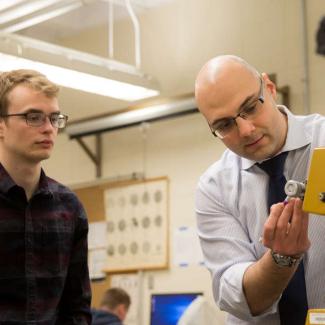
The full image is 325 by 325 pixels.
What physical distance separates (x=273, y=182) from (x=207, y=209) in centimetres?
21

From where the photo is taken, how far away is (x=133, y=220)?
545 centimetres

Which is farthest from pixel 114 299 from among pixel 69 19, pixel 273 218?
pixel 273 218

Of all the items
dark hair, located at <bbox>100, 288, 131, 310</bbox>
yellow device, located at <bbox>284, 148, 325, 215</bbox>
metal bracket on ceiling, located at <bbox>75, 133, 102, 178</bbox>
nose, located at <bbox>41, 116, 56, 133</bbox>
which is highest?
metal bracket on ceiling, located at <bbox>75, 133, 102, 178</bbox>

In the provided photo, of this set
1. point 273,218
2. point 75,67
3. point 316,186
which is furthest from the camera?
point 75,67

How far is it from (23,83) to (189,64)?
332 centimetres

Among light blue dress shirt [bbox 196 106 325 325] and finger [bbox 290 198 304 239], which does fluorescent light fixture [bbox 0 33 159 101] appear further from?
finger [bbox 290 198 304 239]

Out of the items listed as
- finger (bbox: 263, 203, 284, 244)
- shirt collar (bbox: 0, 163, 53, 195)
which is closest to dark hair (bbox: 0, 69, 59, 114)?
shirt collar (bbox: 0, 163, 53, 195)

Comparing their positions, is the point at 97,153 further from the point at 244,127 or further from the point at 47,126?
the point at 244,127

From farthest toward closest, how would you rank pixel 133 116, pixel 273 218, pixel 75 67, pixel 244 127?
pixel 133 116, pixel 75 67, pixel 244 127, pixel 273 218

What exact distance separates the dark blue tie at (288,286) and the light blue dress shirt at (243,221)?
0.01 m

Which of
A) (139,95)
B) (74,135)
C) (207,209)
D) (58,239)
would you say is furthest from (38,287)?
(74,135)

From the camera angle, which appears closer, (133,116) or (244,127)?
(244,127)

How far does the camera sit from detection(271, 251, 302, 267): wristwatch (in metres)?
1.50

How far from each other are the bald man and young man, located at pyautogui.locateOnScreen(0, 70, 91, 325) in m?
0.47
